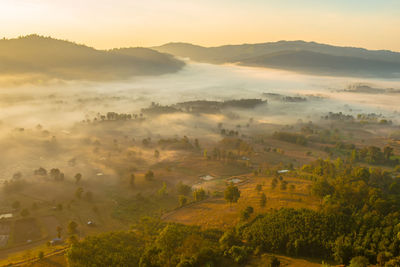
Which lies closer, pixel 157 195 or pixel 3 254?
pixel 3 254

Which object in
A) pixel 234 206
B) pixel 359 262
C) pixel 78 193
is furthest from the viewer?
pixel 78 193

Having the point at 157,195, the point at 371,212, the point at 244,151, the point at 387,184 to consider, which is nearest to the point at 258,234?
the point at 371,212

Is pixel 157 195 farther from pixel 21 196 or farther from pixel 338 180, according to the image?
pixel 338 180

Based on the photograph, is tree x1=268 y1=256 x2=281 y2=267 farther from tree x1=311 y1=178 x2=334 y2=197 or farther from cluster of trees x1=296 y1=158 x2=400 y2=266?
tree x1=311 y1=178 x2=334 y2=197

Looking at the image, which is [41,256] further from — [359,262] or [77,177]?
[359,262]

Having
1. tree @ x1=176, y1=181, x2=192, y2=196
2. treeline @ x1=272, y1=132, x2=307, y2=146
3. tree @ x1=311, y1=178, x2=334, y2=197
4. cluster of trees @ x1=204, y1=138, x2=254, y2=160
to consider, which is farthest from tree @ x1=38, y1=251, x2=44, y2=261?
treeline @ x1=272, y1=132, x2=307, y2=146

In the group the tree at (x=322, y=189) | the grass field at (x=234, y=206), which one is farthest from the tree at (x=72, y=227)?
the tree at (x=322, y=189)

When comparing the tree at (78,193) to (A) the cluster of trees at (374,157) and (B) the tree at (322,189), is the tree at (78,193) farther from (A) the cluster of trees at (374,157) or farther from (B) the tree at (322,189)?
(A) the cluster of trees at (374,157)

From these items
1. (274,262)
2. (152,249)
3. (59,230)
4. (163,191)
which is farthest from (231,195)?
(59,230)

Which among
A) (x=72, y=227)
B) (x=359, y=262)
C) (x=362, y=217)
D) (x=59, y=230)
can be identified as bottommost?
(x=59, y=230)

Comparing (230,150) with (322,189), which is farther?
(230,150)

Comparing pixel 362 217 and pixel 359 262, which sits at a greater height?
pixel 362 217
